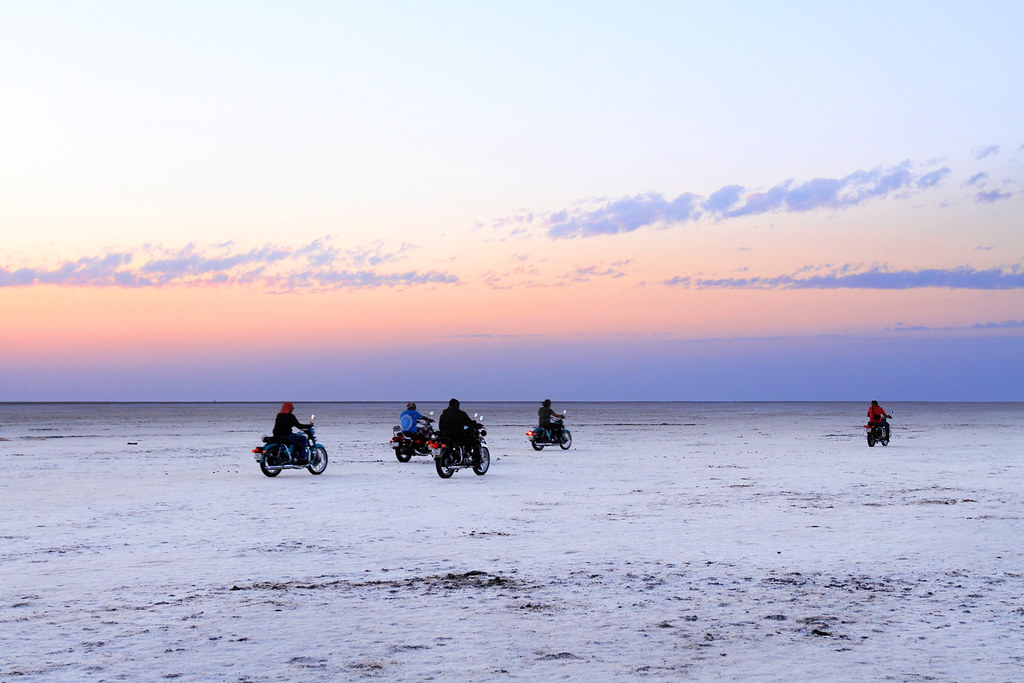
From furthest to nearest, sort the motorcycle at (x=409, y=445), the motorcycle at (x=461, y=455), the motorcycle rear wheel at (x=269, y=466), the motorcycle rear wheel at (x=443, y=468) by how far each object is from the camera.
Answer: the motorcycle at (x=409, y=445), the motorcycle rear wheel at (x=269, y=466), the motorcycle at (x=461, y=455), the motorcycle rear wheel at (x=443, y=468)

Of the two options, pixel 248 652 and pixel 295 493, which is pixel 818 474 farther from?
pixel 248 652

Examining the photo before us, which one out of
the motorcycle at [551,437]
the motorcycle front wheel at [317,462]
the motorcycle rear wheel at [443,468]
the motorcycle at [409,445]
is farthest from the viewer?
the motorcycle at [551,437]

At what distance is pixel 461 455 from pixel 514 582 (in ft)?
43.7

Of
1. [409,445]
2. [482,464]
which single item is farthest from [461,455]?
[409,445]

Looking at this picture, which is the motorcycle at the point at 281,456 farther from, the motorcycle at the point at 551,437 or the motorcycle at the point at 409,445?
the motorcycle at the point at 551,437

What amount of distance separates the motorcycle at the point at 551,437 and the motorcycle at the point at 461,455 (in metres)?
10.8

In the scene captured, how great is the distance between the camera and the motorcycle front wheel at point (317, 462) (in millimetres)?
22828

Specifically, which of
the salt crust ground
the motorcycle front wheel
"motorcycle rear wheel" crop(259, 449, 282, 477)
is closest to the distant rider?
the motorcycle front wheel

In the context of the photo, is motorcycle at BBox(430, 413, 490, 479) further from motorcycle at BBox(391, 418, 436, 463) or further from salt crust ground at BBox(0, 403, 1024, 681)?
motorcycle at BBox(391, 418, 436, 463)

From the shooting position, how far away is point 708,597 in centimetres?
855

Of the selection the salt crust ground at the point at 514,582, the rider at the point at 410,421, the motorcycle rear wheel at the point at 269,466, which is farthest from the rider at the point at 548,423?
the salt crust ground at the point at 514,582

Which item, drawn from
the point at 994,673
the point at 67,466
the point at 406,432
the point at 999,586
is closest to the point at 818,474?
the point at 406,432

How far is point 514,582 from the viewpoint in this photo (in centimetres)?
917

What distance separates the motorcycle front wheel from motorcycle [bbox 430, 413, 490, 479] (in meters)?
2.74
